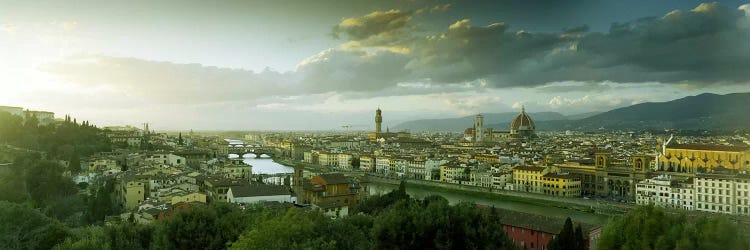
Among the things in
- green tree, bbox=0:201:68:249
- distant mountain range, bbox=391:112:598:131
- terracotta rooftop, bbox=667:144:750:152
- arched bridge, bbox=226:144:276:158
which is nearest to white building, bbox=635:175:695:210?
terracotta rooftop, bbox=667:144:750:152

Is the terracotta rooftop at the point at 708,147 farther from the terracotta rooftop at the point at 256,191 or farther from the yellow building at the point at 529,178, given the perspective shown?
the terracotta rooftop at the point at 256,191

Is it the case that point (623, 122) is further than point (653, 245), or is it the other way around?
point (623, 122)

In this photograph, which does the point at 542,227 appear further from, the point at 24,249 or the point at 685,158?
the point at 685,158

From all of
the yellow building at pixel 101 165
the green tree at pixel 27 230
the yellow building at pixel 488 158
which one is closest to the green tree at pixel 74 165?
the yellow building at pixel 101 165

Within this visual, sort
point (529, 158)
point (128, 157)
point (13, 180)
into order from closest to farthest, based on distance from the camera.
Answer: point (13, 180), point (128, 157), point (529, 158)

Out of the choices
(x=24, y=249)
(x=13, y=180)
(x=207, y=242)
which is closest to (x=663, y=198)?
(x=207, y=242)

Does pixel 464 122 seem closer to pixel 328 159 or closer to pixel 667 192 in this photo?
pixel 328 159

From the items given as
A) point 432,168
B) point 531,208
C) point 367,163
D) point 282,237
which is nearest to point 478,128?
point 367,163
